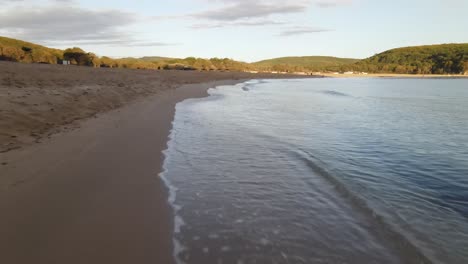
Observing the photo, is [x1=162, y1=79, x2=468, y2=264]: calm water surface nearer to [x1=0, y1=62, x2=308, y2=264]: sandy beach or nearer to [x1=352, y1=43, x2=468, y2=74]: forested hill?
[x1=0, y1=62, x2=308, y2=264]: sandy beach

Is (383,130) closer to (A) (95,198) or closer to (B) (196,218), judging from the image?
(B) (196,218)

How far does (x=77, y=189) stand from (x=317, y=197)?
4048mm

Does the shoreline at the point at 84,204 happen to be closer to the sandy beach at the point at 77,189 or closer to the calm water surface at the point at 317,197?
the sandy beach at the point at 77,189

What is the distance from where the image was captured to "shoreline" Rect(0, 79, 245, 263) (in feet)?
11.7

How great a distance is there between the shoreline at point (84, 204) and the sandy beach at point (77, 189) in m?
0.01

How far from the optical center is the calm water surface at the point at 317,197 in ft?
13.0

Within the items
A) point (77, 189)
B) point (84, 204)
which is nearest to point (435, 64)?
point (77, 189)

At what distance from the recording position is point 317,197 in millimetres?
5703

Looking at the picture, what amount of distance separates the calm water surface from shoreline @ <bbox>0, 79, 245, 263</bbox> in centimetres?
37

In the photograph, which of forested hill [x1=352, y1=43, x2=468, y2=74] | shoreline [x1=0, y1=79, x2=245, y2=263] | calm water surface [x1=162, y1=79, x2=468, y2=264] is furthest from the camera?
forested hill [x1=352, y1=43, x2=468, y2=74]

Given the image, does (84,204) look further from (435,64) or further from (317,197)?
(435,64)

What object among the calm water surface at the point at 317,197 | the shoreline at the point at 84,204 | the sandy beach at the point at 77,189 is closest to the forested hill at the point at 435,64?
the calm water surface at the point at 317,197

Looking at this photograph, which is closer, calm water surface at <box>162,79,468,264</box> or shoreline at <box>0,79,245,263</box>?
shoreline at <box>0,79,245,263</box>

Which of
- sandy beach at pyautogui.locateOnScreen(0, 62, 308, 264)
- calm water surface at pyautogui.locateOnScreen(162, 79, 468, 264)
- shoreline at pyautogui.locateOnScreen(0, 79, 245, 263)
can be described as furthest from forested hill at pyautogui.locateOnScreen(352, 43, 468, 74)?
shoreline at pyautogui.locateOnScreen(0, 79, 245, 263)
